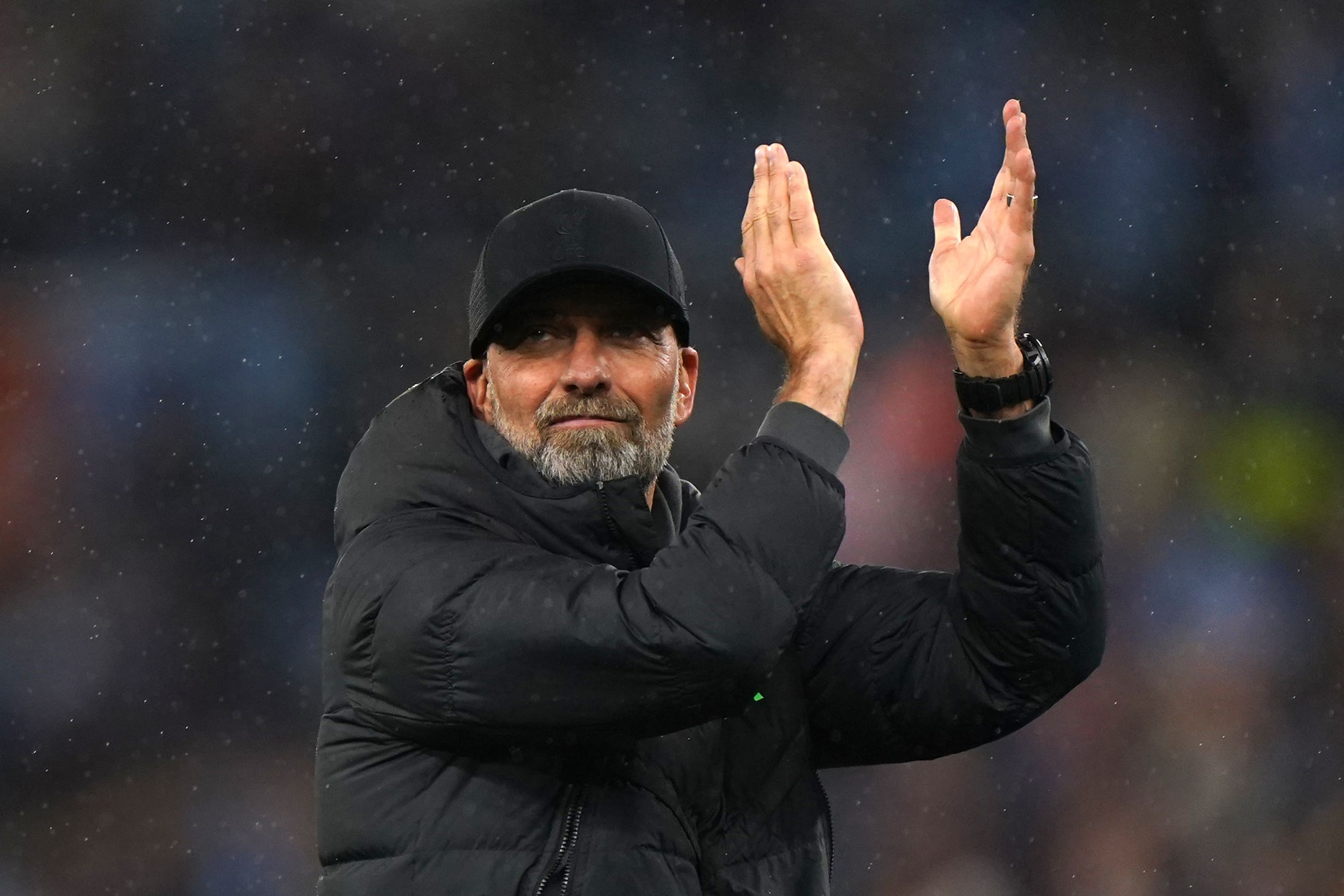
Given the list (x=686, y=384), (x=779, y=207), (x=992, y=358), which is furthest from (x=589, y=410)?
(x=992, y=358)

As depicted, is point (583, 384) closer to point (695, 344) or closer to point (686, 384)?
point (686, 384)

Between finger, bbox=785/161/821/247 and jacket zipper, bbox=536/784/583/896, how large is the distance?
74 cm

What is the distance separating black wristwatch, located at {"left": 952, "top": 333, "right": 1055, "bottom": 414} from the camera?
1949mm

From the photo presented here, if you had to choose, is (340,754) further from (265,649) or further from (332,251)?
(332,251)

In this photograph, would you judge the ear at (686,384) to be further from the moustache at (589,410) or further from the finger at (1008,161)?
the finger at (1008,161)

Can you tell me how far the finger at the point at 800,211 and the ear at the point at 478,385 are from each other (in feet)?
1.47

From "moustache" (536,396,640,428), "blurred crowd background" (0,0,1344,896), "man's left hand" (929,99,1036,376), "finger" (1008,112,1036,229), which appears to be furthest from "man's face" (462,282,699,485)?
"blurred crowd background" (0,0,1344,896)

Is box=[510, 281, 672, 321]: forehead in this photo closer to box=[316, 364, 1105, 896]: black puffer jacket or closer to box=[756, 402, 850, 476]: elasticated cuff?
box=[316, 364, 1105, 896]: black puffer jacket

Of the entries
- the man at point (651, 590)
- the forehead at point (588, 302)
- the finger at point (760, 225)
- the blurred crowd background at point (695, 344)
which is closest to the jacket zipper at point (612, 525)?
the man at point (651, 590)

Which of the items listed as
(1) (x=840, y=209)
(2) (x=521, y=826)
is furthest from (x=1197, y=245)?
(2) (x=521, y=826)

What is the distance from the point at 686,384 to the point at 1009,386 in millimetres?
466

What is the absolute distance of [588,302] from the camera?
1.96 m

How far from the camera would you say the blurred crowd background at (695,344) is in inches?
166

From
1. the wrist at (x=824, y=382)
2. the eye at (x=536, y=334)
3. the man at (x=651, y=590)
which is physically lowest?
the man at (x=651, y=590)
